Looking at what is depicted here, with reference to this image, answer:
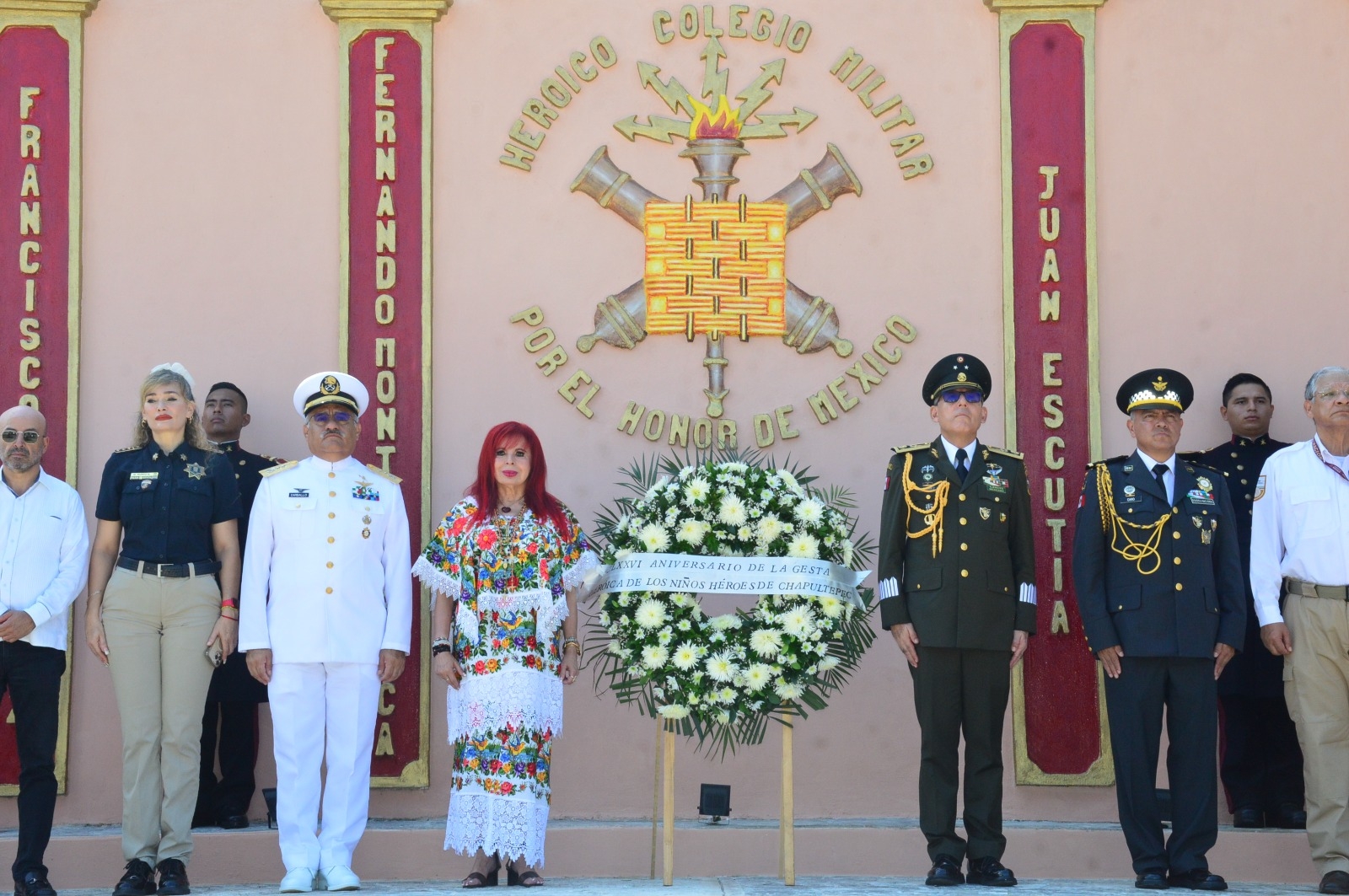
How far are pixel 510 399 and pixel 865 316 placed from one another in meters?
1.40

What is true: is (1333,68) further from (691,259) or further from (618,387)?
(618,387)

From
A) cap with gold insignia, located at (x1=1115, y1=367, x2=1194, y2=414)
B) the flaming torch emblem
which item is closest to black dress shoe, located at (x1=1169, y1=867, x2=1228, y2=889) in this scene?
cap with gold insignia, located at (x1=1115, y1=367, x2=1194, y2=414)

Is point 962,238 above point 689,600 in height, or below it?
above

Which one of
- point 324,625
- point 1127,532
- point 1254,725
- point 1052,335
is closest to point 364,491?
point 324,625

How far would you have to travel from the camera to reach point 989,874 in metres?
4.77

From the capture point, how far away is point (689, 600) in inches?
195

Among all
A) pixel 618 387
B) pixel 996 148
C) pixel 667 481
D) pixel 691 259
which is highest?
pixel 996 148

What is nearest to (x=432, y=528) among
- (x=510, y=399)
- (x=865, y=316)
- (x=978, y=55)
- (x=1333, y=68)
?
(x=510, y=399)

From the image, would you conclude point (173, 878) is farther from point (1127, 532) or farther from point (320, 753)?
point (1127, 532)

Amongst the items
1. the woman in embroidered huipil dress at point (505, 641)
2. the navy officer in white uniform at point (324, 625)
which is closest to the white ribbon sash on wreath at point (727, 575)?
the woman in embroidered huipil dress at point (505, 641)

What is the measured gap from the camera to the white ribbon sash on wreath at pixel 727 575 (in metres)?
4.91

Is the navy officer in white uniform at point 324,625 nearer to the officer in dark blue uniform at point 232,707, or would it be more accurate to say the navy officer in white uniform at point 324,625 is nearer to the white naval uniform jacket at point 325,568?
the white naval uniform jacket at point 325,568

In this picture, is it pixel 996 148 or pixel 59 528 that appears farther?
pixel 996 148

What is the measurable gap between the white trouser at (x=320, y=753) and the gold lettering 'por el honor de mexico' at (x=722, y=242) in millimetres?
1536
